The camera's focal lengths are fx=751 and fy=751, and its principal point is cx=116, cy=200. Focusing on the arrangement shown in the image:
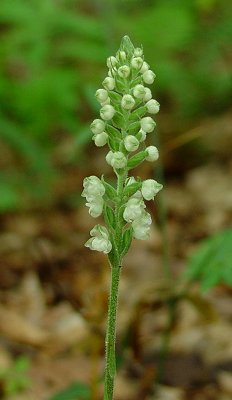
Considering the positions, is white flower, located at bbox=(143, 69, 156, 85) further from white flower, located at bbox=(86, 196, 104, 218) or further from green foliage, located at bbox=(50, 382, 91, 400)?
green foliage, located at bbox=(50, 382, 91, 400)

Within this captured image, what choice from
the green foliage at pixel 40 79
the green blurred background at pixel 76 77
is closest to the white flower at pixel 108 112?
the green blurred background at pixel 76 77

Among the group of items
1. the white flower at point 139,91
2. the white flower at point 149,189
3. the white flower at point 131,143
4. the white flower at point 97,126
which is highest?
the white flower at point 139,91

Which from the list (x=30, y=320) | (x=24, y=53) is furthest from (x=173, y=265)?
(x=24, y=53)

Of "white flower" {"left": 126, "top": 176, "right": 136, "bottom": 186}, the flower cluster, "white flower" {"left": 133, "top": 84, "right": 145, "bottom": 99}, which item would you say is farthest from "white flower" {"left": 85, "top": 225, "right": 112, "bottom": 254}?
"white flower" {"left": 133, "top": 84, "right": 145, "bottom": 99}

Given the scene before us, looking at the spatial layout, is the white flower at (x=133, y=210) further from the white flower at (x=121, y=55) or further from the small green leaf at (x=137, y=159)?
the white flower at (x=121, y=55)

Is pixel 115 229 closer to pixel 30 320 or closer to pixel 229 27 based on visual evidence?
pixel 30 320
